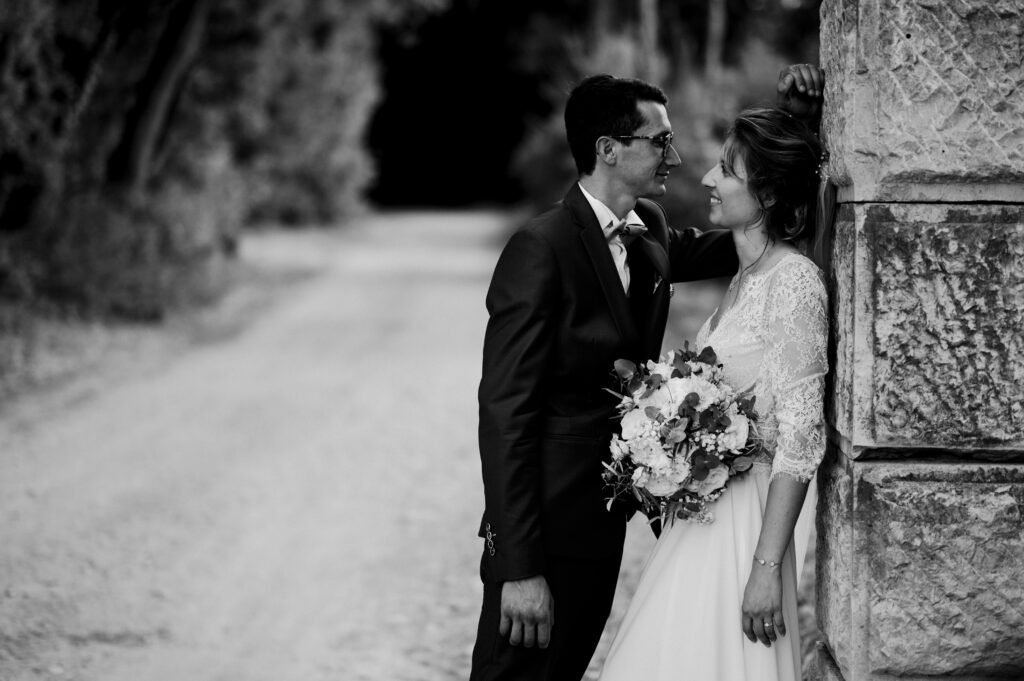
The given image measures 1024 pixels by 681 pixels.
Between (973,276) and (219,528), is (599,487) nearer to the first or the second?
(973,276)

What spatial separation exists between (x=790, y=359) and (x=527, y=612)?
3.28 ft

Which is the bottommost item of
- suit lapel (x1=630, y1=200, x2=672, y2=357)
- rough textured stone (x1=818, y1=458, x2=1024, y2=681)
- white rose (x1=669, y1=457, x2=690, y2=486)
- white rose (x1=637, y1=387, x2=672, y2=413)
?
rough textured stone (x1=818, y1=458, x2=1024, y2=681)

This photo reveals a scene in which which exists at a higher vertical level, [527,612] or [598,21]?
[598,21]

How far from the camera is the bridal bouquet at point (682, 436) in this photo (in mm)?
2926

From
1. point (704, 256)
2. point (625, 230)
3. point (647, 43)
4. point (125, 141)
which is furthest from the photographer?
point (647, 43)

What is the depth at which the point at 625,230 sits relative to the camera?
3.29 m

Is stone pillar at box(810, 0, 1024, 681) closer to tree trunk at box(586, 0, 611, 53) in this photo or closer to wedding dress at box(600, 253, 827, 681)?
wedding dress at box(600, 253, 827, 681)

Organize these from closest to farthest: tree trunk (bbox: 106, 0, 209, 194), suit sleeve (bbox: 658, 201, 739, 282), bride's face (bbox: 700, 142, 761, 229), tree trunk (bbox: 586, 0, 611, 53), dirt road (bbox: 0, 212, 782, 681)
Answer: bride's face (bbox: 700, 142, 761, 229) < suit sleeve (bbox: 658, 201, 739, 282) < dirt road (bbox: 0, 212, 782, 681) < tree trunk (bbox: 106, 0, 209, 194) < tree trunk (bbox: 586, 0, 611, 53)

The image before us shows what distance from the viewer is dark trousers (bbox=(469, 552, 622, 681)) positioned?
3.11 metres

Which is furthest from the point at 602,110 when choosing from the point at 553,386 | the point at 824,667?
the point at 824,667

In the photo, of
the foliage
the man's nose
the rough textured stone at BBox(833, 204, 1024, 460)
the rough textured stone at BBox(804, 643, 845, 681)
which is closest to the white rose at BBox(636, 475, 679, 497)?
the rough textured stone at BBox(833, 204, 1024, 460)

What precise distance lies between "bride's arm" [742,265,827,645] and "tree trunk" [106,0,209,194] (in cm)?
1241

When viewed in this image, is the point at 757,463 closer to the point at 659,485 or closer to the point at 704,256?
the point at 659,485

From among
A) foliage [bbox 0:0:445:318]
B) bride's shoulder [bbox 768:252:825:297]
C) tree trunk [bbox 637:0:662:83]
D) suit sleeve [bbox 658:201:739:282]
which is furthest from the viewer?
tree trunk [bbox 637:0:662:83]
